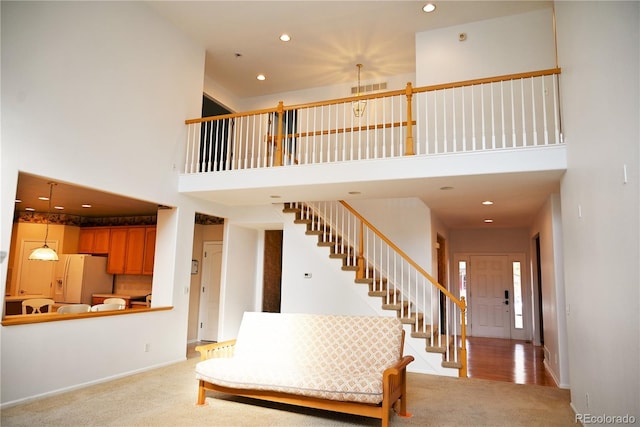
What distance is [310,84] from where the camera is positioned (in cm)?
865

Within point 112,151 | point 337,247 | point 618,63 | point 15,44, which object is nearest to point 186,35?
point 112,151

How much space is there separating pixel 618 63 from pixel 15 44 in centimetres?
505

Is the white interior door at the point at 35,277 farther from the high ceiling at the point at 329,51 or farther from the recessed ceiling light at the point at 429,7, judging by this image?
the recessed ceiling light at the point at 429,7

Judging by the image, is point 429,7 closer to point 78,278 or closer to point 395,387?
point 395,387

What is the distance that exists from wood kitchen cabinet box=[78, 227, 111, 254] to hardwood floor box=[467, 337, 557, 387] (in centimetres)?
732

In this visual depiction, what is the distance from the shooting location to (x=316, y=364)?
4047 millimetres

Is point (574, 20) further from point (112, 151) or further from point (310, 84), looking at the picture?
point (310, 84)

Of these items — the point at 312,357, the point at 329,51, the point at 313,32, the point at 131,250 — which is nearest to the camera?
the point at 312,357

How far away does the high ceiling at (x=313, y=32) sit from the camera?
19.6 ft

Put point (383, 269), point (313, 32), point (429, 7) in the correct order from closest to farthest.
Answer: point (429, 7) < point (313, 32) < point (383, 269)

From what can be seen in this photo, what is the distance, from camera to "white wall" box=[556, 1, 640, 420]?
2.39 m

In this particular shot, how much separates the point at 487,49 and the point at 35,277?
30.8ft

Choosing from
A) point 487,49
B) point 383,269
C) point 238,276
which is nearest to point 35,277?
point 238,276

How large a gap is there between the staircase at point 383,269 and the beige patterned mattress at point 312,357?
1961 millimetres
